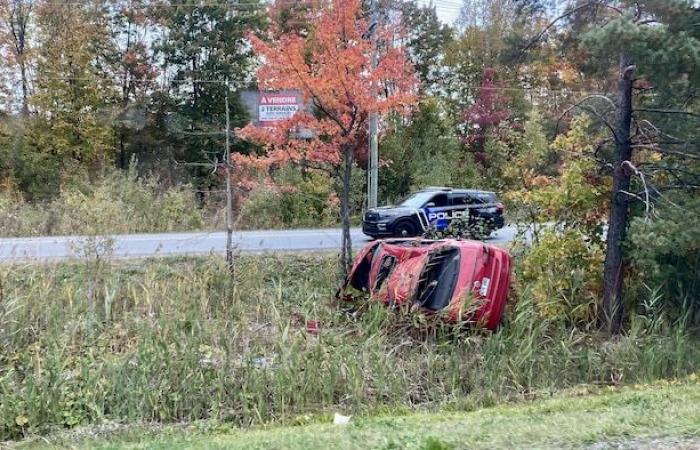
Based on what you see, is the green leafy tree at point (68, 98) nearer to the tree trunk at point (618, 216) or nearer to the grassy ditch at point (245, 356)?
the grassy ditch at point (245, 356)

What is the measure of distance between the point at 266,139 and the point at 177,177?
55.4ft

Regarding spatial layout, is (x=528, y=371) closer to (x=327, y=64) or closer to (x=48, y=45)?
(x=327, y=64)

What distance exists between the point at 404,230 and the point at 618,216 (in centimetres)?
732

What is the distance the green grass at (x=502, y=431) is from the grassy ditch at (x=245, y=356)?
2.77 feet

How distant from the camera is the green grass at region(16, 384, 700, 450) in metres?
4.00

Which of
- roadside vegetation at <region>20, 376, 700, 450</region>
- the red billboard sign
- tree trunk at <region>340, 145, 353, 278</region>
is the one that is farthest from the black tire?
roadside vegetation at <region>20, 376, 700, 450</region>

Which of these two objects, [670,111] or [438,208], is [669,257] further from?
[438,208]

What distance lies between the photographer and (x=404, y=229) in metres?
16.6

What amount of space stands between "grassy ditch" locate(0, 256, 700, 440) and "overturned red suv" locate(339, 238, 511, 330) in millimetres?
295

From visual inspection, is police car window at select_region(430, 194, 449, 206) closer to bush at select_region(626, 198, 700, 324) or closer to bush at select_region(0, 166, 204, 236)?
bush at select_region(626, 198, 700, 324)

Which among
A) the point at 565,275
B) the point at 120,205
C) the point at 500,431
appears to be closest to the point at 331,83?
the point at 565,275

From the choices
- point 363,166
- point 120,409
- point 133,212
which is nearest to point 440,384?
point 120,409

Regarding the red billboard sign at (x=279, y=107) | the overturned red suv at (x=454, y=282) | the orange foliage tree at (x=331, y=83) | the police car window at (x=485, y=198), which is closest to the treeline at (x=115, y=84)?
the red billboard sign at (x=279, y=107)

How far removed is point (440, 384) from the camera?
7.43m
